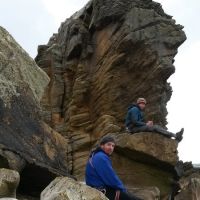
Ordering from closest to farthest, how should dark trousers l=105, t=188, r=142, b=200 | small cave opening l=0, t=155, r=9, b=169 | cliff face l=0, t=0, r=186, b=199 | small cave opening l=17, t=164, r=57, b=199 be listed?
dark trousers l=105, t=188, r=142, b=200 → small cave opening l=0, t=155, r=9, b=169 → small cave opening l=17, t=164, r=57, b=199 → cliff face l=0, t=0, r=186, b=199

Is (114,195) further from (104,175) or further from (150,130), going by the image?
(150,130)

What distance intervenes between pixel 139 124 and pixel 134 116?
1.15m

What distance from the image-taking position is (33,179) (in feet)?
45.4

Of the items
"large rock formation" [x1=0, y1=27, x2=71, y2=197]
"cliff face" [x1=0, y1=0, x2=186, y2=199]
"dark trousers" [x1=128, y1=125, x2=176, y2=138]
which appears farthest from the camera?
"cliff face" [x1=0, y1=0, x2=186, y2=199]

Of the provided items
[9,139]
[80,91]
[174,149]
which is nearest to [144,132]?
[174,149]

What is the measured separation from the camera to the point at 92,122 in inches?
1451

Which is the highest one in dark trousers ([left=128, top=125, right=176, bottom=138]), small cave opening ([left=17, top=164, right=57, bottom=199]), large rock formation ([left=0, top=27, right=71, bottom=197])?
dark trousers ([left=128, top=125, right=176, bottom=138])

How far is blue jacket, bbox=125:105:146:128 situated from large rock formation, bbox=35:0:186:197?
25.8ft

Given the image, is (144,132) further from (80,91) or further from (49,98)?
(49,98)

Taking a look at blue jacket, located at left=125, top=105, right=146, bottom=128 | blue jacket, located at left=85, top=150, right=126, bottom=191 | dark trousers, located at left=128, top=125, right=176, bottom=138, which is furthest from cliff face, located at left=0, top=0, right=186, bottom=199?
blue jacket, located at left=85, top=150, right=126, bottom=191

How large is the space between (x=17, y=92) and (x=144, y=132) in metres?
12.8

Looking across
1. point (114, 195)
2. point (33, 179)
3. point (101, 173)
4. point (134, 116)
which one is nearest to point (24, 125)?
point (33, 179)

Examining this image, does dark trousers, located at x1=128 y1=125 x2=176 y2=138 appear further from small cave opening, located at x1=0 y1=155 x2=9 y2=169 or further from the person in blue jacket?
the person in blue jacket

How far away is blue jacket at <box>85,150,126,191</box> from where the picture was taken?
1193cm
